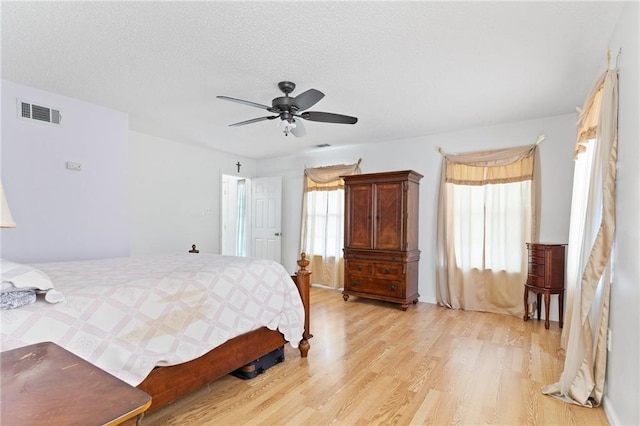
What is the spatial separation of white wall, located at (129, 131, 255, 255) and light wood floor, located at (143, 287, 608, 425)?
8.97ft

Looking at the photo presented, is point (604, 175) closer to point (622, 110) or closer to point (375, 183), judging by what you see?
point (622, 110)

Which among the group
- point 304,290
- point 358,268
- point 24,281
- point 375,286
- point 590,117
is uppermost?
point 590,117

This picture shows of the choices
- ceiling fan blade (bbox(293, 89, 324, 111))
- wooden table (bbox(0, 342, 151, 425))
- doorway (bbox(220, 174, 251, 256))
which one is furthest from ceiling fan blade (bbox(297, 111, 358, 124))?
doorway (bbox(220, 174, 251, 256))

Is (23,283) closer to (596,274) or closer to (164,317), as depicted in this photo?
(164,317)

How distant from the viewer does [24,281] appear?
147cm

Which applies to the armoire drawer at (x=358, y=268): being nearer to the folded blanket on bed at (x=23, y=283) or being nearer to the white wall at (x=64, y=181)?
the white wall at (x=64, y=181)

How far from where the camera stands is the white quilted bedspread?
4.91ft

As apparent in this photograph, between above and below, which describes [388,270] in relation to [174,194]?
below

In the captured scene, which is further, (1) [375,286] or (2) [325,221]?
(2) [325,221]

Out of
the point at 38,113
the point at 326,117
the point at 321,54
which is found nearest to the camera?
the point at 321,54

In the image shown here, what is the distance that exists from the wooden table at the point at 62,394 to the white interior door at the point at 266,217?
501 cm

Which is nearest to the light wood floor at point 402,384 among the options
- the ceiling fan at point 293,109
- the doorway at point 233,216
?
the ceiling fan at point 293,109

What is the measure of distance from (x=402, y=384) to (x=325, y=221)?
3443mm

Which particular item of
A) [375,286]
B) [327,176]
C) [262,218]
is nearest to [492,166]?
[375,286]
